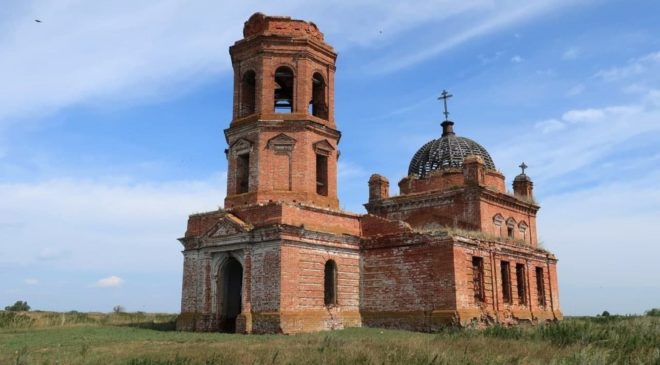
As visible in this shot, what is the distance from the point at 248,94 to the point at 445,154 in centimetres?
1045

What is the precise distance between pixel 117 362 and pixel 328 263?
11.1 m

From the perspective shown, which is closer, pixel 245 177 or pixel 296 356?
pixel 296 356

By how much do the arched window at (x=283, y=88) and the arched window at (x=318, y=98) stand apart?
0.94 meters

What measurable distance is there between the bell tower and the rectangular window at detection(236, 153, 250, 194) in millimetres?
39

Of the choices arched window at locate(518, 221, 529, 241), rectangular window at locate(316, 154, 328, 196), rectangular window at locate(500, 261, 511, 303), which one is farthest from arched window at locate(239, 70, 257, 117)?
arched window at locate(518, 221, 529, 241)

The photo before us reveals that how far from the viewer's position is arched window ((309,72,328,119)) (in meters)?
23.7

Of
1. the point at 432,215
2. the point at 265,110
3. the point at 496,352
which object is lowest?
the point at 496,352

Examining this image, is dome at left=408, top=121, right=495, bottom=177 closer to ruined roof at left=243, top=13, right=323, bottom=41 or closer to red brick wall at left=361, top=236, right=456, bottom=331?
red brick wall at left=361, top=236, right=456, bottom=331

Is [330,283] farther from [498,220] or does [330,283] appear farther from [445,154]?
[445,154]

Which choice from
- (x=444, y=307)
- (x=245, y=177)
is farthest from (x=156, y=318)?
(x=444, y=307)

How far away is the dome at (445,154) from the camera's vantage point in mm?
28422

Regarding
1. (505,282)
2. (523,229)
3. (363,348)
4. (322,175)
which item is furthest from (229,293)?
(523,229)

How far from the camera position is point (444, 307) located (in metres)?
20.2

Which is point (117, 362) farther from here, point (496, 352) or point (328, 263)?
point (328, 263)
